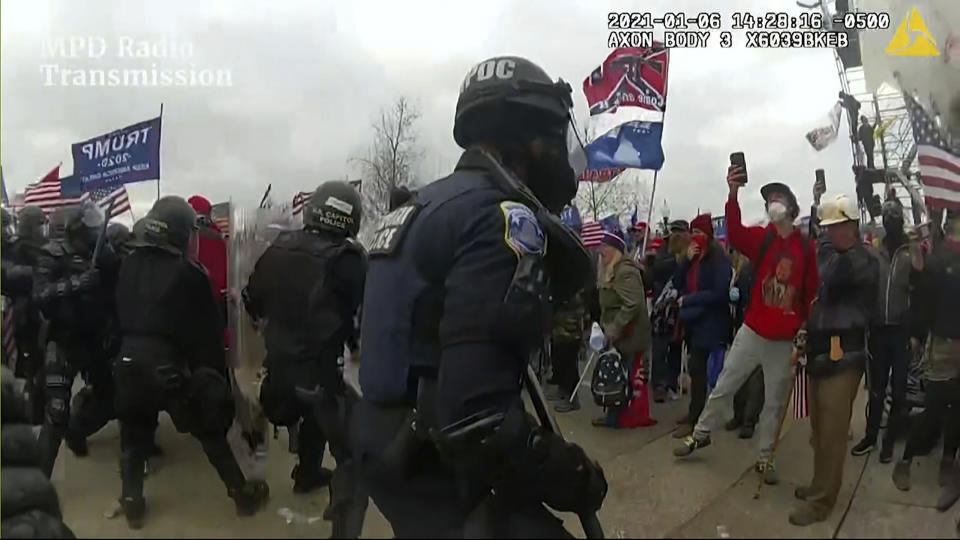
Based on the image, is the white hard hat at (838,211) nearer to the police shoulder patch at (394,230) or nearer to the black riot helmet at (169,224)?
the police shoulder patch at (394,230)

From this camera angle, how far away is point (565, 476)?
1.70m

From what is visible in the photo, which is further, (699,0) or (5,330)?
(699,0)

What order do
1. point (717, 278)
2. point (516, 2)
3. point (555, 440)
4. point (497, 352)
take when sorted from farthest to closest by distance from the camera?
point (717, 278) < point (516, 2) < point (555, 440) < point (497, 352)

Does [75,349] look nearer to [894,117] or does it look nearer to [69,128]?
[69,128]

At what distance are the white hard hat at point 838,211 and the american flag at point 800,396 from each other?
442 mm

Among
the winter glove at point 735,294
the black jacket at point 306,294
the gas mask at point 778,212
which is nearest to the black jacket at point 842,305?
the gas mask at point 778,212

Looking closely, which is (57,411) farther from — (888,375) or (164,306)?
(888,375)

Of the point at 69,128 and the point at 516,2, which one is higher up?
the point at 516,2

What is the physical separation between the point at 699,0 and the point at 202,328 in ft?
5.28

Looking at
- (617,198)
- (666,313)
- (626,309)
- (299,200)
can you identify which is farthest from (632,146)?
(299,200)

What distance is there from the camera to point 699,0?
86.7 inches

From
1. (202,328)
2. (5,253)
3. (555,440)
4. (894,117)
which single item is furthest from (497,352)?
(894,117)

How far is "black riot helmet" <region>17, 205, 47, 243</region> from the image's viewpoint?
76.3 inches

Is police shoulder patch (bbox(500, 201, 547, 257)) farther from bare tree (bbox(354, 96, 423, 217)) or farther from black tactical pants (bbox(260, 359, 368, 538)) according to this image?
black tactical pants (bbox(260, 359, 368, 538))
